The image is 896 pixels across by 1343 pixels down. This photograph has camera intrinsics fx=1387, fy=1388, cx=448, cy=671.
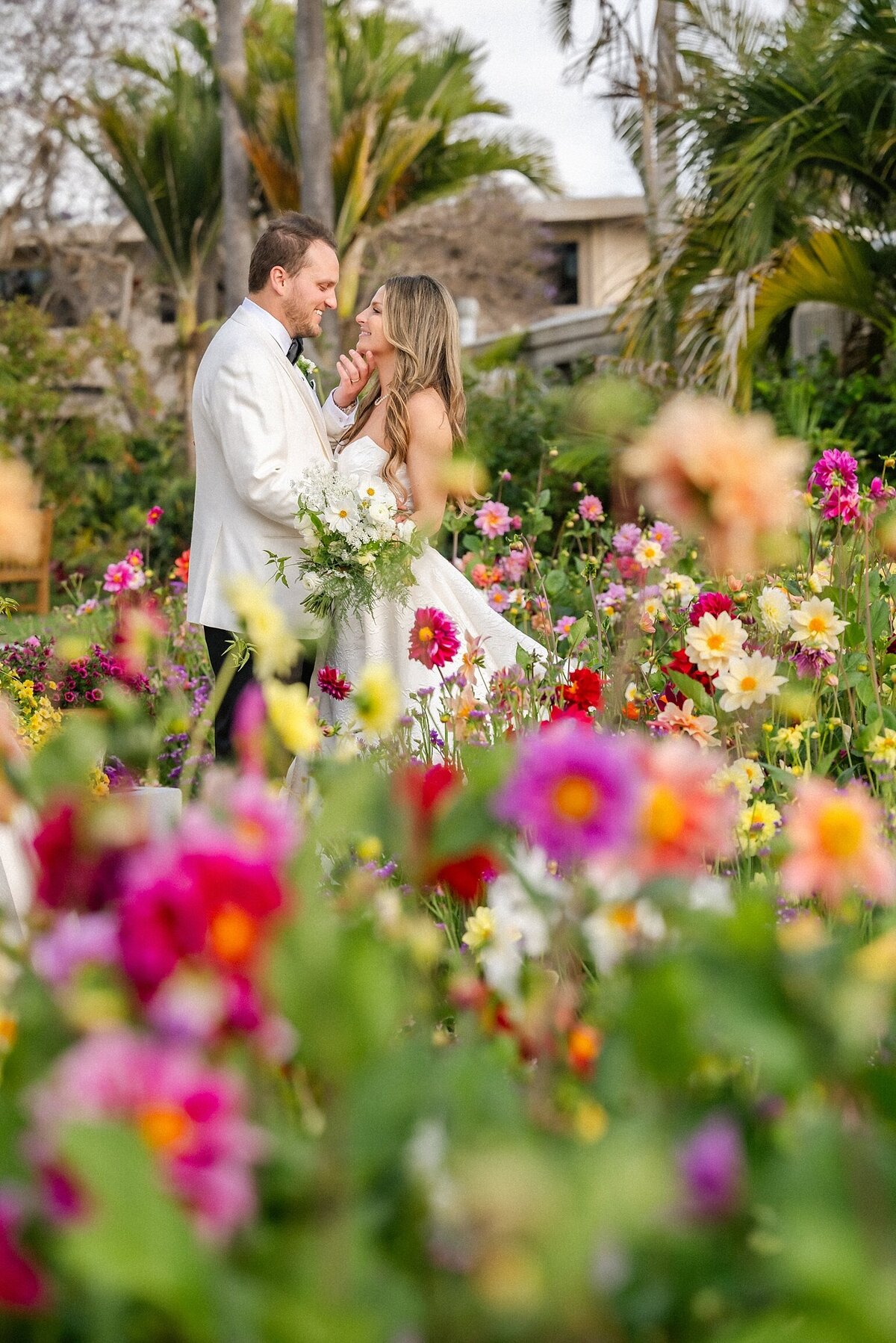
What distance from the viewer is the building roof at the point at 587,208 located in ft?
75.9

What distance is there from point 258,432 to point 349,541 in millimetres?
450

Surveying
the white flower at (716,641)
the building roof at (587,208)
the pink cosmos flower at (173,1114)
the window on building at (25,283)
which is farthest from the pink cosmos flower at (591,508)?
the building roof at (587,208)

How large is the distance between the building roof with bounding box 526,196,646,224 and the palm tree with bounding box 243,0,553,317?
989 centimetres

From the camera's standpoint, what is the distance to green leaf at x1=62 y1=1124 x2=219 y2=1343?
50 cm

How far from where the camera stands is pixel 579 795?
0.72 metres

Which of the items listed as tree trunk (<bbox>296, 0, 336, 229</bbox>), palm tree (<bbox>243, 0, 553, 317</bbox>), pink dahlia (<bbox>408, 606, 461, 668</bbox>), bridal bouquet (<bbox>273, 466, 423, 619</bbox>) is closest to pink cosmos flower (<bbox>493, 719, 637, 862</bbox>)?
pink dahlia (<bbox>408, 606, 461, 668</bbox>)

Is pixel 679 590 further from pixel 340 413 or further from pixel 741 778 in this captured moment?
pixel 340 413

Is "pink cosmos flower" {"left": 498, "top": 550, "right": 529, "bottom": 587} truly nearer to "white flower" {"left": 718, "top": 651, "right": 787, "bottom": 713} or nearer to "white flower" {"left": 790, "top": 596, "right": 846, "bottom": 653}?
"white flower" {"left": 790, "top": 596, "right": 846, "bottom": 653}

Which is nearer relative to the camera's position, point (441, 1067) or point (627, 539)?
point (441, 1067)

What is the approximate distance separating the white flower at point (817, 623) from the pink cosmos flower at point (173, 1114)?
161 centimetres

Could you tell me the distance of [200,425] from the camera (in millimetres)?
3553

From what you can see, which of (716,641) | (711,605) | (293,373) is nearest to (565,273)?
(293,373)

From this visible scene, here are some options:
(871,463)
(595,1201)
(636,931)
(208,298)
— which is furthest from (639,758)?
(208,298)

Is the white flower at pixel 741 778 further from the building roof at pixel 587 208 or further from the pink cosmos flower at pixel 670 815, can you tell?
the building roof at pixel 587 208
